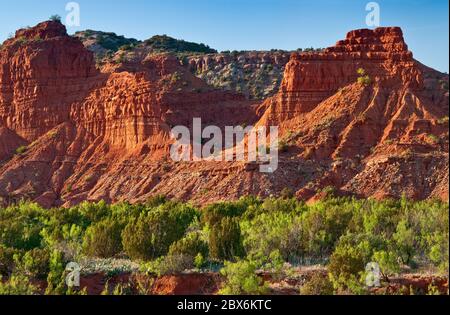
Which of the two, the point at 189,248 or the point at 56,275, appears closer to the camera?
the point at 56,275

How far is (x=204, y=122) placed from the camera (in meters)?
82.6

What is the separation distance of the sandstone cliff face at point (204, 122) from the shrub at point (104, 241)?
23.6 meters

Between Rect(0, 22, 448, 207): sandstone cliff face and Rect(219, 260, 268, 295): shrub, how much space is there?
30.4 m

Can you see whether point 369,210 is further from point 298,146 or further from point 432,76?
point 432,76

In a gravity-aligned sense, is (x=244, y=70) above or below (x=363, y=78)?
above

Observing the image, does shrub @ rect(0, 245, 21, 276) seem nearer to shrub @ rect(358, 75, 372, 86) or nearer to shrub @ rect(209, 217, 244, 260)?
shrub @ rect(209, 217, 244, 260)

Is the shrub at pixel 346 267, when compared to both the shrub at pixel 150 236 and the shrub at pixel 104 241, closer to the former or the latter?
the shrub at pixel 150 236

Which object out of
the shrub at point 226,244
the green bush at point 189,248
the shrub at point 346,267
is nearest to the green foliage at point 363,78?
the shrub at point 226,244

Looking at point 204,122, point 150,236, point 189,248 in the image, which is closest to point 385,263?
point 189,248

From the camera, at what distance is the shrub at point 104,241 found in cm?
4088

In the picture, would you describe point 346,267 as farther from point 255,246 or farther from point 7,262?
point 7,262

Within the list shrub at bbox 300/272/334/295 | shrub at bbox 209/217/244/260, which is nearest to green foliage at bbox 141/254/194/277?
shrub at bbox 209/217/244/260

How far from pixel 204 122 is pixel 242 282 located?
5334 centimetres

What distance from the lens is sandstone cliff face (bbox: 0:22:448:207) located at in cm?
6475
